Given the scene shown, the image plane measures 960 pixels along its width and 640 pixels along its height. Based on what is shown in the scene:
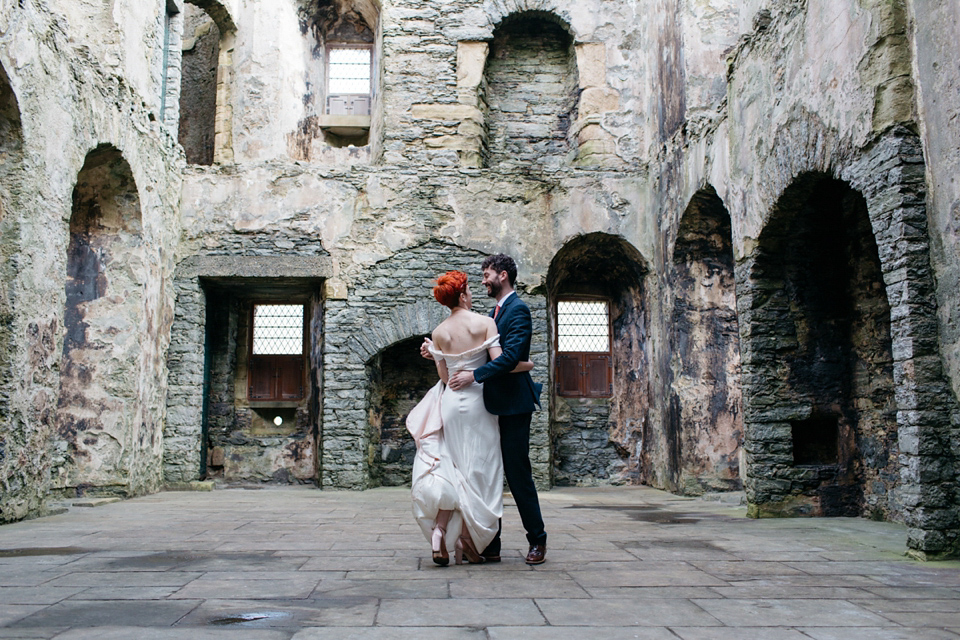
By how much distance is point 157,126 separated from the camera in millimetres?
8516

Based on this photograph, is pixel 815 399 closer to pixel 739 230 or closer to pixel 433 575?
pixel 739 230

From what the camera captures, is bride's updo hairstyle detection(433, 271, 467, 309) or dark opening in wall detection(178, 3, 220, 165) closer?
bride's updo hairstyle detection(433, 271, 467, 309)

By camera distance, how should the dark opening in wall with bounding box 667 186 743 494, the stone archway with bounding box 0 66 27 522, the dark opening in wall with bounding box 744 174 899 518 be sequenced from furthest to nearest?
1. the dark opening in wall with bounding box 667 186 743 494
2. the dark opening in wall with bounding box 744 174 899 518
3. the stone archway with bounding box 0 66 27 522

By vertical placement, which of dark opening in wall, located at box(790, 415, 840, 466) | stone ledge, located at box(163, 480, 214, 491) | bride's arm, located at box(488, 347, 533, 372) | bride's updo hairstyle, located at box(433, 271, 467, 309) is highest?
bride's updo hairstyle, located at box(433, 271, 467, 309)

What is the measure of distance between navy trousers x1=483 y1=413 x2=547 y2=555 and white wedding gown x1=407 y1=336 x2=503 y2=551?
0.15ft

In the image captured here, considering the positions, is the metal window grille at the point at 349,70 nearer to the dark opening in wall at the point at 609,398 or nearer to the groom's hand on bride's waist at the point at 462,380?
the dark opening in wall at the point at 609,398

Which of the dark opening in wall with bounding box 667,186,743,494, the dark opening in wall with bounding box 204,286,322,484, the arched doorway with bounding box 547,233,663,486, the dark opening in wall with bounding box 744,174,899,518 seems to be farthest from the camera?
the arched doorway with bounding box 547,233,663,486

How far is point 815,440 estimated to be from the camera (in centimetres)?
630

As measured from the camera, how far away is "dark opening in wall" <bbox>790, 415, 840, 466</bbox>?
624 centimetres

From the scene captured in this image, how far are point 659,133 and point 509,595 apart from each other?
768cm

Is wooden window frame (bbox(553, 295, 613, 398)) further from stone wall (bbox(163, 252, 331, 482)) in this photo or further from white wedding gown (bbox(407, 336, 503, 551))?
white wedding gown (bbox(407, 336, 503, 551))

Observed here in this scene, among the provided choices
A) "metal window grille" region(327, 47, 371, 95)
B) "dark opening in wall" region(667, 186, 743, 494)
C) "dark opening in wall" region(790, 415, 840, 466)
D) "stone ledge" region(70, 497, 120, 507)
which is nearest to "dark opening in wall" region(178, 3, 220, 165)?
"metal window grille" region(327, 47, 371, 95)

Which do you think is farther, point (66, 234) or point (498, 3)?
point (498, 3)

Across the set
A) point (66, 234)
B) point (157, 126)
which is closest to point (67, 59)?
point (66, 234)
